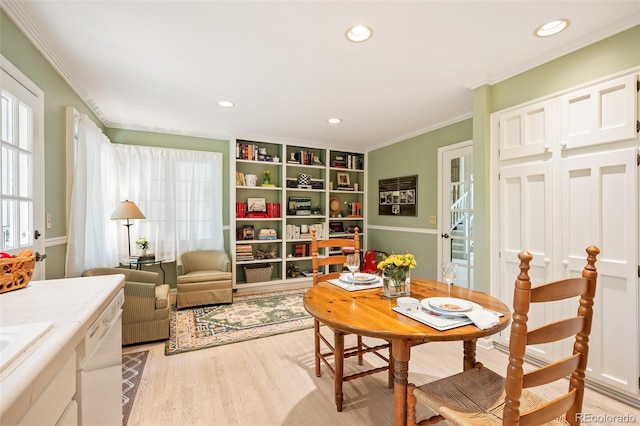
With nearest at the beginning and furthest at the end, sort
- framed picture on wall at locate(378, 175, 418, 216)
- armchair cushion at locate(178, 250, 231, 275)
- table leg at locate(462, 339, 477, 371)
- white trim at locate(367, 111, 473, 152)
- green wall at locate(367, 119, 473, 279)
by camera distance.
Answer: table leg at locate(462, 339, 477, 371) < white trim at locate(367, 111, 473, 152) < green wall at locate(367, 119, 473, 279) < armchair cushion at locate(178, 250, 231, 275) < framed picture on wall at locate(378, 175, 418, 216)

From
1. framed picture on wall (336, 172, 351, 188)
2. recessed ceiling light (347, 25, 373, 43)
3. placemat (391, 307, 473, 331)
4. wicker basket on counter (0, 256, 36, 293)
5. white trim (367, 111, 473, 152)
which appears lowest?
placemat (391, 307, 473, 331)

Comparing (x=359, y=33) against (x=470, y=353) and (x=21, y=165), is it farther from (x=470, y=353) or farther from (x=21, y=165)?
(x=21, y=165)

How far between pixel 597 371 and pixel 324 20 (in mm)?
2999

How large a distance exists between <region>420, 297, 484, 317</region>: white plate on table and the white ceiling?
166 cm

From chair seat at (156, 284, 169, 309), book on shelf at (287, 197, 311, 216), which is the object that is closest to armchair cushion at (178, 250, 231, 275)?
chair seat at (156, 284, 169, 309)

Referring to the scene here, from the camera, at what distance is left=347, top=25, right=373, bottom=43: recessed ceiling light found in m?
1.86

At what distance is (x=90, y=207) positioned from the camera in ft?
9.57

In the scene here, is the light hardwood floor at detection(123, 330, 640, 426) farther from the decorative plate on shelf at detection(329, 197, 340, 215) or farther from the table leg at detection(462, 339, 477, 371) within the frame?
the decorative plate on shelf at detection(329, 197, 340, 215)

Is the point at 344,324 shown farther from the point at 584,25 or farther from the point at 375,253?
the point at 375,253

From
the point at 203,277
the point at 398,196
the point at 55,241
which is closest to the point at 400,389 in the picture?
the point at 55,241

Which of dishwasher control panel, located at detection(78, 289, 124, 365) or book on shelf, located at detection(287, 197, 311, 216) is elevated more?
book on shelf, located at detection(287, 197, 311, 216)

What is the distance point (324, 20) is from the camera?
1.78 meters

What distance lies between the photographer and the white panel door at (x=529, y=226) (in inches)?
88.1

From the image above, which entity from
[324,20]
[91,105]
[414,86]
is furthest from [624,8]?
[91,105]
